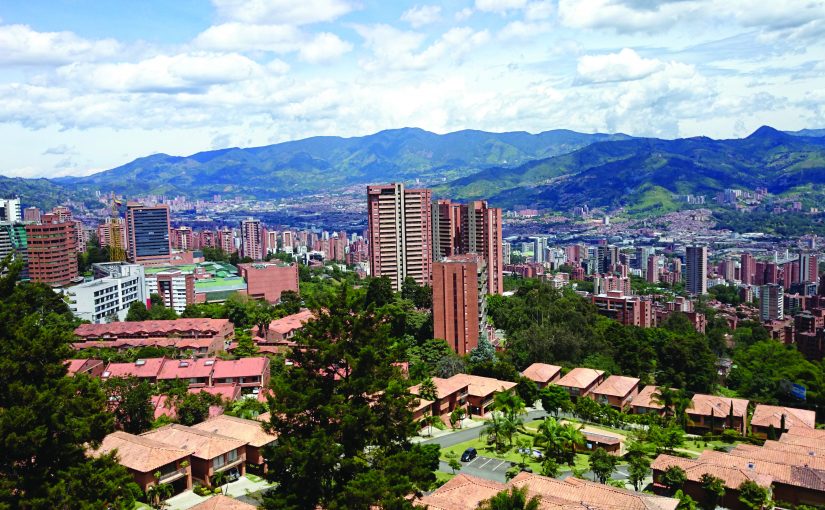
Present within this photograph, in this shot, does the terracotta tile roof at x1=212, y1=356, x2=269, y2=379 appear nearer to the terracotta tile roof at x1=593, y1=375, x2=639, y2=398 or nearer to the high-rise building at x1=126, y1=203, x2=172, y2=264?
the terracotta tile roof at x1=593, y1=375, x2=639, y2=398

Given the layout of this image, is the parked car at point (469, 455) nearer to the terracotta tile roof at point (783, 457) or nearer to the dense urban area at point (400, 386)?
the dense urban area at point (400, 386)

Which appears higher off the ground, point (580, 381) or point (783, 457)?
point (783, 457)

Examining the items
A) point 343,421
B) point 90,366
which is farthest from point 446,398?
point 343,421

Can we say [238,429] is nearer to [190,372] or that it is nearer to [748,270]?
[190,372]

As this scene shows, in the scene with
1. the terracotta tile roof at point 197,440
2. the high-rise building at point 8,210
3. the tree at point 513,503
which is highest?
the high-rise building at point 8,210

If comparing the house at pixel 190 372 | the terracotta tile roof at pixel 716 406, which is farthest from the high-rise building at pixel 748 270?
the house at pixel 190 372
